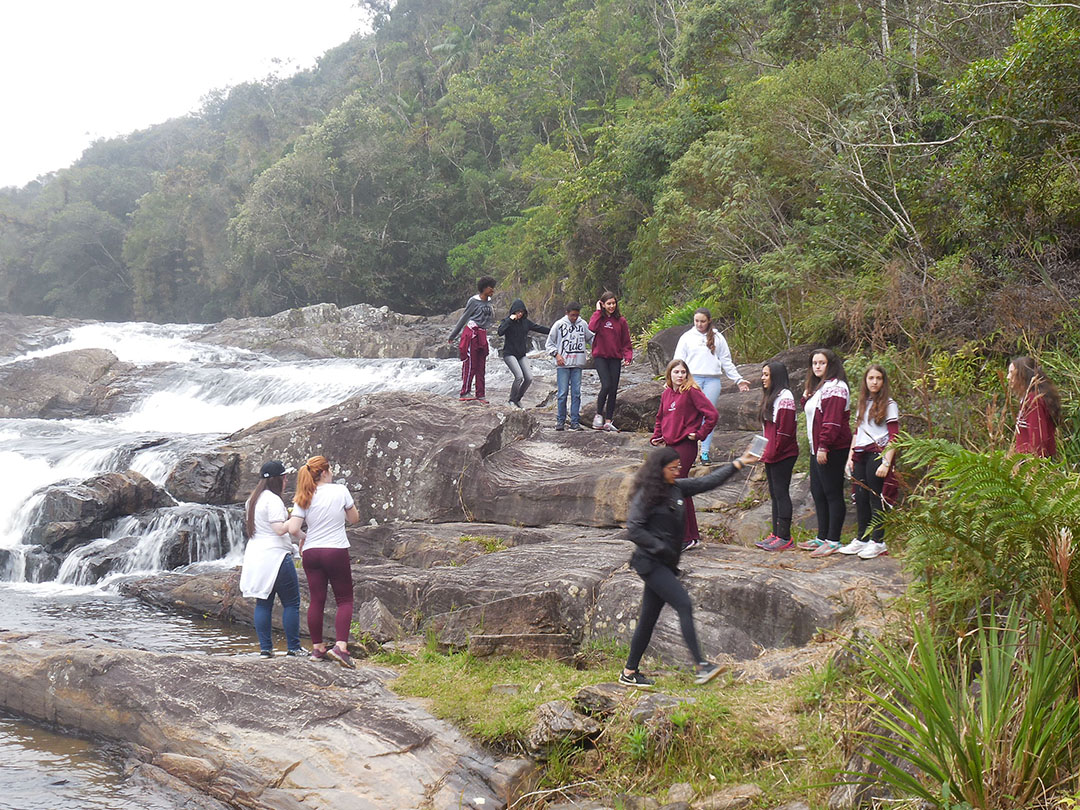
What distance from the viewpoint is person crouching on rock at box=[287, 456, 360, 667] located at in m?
7.00

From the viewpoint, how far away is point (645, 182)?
22172 mm

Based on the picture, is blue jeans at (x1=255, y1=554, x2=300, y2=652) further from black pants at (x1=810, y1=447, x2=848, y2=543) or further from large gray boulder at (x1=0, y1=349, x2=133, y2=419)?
large gray boulder at (x1=0, y1=349, x2=133, y2=419)

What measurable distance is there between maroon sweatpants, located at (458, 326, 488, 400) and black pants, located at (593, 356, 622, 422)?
5.76ft

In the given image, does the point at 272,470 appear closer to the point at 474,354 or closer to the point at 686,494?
the point at 686,494

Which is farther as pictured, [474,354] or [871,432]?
[474,354]

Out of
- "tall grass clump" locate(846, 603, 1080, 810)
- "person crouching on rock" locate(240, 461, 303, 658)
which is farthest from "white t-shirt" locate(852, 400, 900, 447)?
"person crouching on rock" locate(240, 461, 303, 658)

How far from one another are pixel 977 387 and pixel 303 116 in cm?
5623

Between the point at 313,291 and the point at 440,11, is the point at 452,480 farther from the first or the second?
the point at 440,11

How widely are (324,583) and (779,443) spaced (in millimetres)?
4005

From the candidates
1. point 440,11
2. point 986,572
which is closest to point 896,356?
point 986,572

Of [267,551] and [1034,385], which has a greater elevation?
[1034,385]

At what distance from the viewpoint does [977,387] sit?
9.56 m

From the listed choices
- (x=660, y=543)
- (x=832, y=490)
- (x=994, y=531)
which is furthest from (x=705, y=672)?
(x=832, y=490)

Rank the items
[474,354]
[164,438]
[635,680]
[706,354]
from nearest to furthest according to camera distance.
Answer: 1. [635,680]
2. [706,354]
3. [474,354]
4. [164,438]
